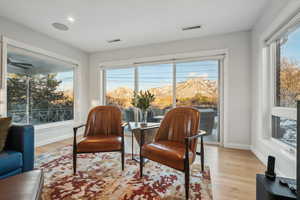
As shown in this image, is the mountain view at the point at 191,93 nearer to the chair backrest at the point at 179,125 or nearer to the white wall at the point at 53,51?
the chair backrest at the point at 179,125

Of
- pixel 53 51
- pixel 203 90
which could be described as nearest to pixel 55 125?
pixel 53 51

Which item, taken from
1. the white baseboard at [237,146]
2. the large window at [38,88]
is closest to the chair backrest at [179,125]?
the white baseboard at [237,146]

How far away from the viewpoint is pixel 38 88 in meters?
3.39

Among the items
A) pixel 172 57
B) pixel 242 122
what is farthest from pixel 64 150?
pixel 242 122

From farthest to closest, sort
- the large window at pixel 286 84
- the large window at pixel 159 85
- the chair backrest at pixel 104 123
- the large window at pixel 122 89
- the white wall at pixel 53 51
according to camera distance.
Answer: the large window at pixel 122 89 < the large window at pixel 159 85 < the white wall at pixel 53 51 < the chair backrest at pixel 104 123 < the large window at pixel 286 84

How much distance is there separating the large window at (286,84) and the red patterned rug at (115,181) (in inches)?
47.6

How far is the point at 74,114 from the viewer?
13.8ft

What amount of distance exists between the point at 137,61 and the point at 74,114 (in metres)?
2.32

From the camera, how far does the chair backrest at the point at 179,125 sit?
77.1 inches

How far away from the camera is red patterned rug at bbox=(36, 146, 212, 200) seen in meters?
1.56

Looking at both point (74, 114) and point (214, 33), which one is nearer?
point (214, 33)

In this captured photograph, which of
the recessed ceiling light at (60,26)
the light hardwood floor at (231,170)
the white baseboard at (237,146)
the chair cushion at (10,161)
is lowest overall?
the light hardwood floor at (231,170)

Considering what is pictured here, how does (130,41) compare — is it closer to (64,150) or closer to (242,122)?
(64,150)

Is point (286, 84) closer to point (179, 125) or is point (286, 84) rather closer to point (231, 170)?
point (231, 170)
